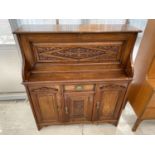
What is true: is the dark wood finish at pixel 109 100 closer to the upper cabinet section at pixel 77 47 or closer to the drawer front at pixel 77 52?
the upper cabinet section at pixel 77 47

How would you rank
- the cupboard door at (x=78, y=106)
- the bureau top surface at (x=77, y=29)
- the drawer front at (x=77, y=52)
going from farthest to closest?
the cupboard door at (x=78, y=106) → the drawer front at (x=77, y=52) → the bureau top surface at (x=77, y=29)

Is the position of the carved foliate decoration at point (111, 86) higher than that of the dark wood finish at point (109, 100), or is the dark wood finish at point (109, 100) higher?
the carved foliate decoration at point (111, 86)

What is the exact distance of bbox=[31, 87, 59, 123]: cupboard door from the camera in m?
1.32

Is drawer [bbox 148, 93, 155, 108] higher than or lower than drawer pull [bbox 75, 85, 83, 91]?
lower

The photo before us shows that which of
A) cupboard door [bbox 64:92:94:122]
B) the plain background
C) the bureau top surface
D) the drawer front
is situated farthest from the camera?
cupboard door [bbox 64:92:94:122]

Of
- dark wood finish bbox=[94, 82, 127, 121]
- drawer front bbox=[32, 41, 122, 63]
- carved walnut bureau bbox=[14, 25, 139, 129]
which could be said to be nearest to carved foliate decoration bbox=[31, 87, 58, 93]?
carved walnut bureau bbox=[14, 25, 139, 129]

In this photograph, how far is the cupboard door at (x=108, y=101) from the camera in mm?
1367

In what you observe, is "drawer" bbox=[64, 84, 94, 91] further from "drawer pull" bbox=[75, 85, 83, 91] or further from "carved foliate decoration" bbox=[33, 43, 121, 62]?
"carved foliate decoration" bbox=[33, 43, 121, 62]

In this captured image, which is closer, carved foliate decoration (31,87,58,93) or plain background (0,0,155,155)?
plain background (0,0,155,155)

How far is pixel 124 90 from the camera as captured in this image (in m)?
1.39
